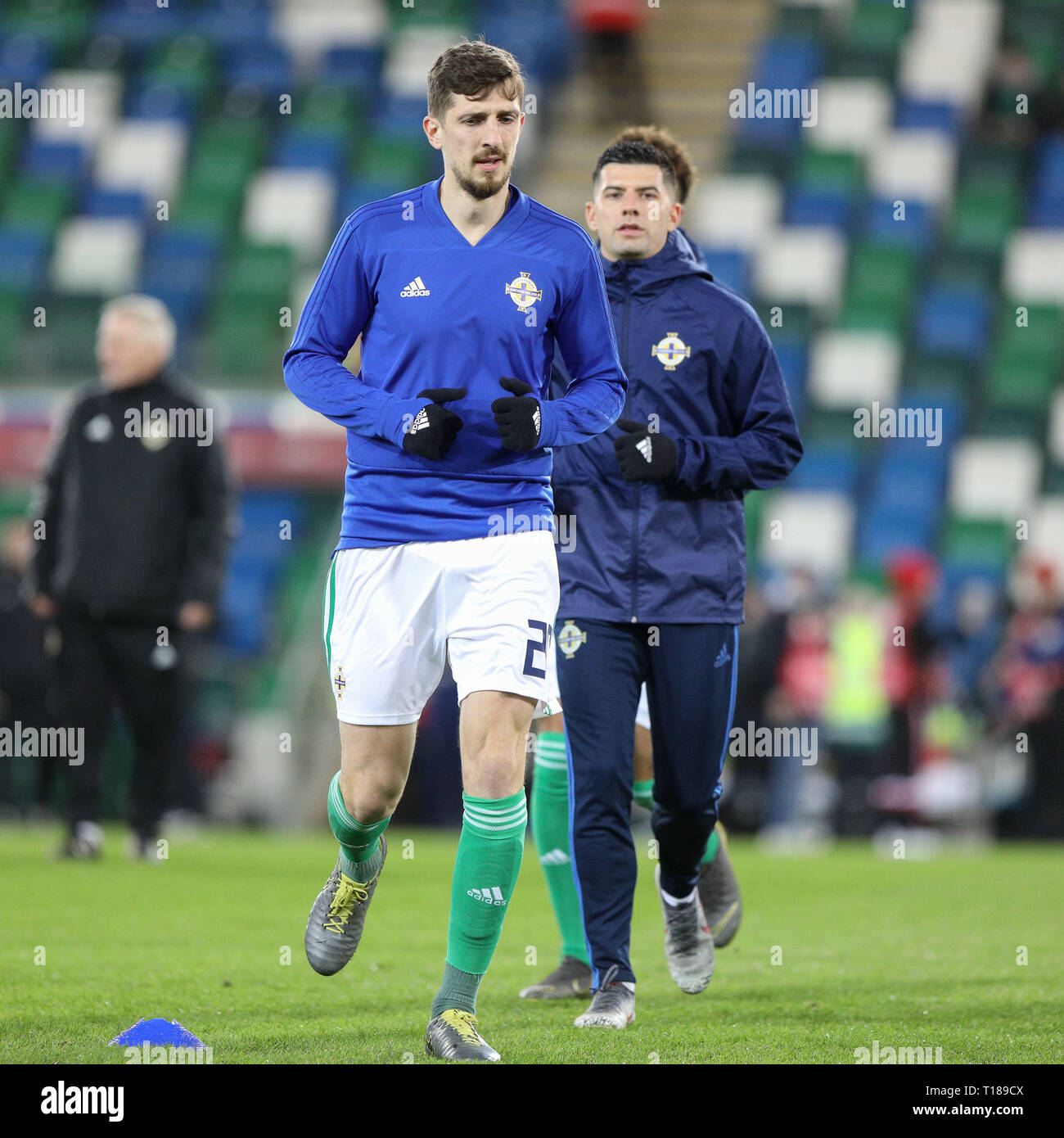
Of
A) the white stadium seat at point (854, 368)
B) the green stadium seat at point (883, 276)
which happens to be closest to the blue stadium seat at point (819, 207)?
the green stadium seat at point (883, 276)

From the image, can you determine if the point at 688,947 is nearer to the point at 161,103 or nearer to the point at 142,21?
the point at 161,103

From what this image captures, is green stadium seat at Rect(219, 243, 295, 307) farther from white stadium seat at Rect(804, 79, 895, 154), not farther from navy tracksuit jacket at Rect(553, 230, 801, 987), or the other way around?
navy tracksuit jacket at Rect(553, 230, 801, 987)

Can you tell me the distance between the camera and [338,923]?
4.93 meters

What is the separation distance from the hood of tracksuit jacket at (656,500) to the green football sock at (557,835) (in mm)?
680

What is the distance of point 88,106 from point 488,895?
19.8 metres

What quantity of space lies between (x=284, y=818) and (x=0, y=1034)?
9763 mm

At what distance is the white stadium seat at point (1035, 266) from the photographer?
1873 cm

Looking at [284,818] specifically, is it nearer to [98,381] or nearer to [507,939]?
[98,381]

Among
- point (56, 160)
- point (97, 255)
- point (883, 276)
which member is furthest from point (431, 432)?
point (56, 160)

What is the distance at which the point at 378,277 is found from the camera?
4602mm

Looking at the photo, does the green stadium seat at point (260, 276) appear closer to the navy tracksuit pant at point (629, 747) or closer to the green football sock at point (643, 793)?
the green football sock at point (643, 793)

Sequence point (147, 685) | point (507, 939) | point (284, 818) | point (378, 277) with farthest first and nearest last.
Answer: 1. point (284, 818)
2. point (147, 685)
3. point (507, 939)
4. point (378, 277)

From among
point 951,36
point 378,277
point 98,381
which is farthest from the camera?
point 951,36

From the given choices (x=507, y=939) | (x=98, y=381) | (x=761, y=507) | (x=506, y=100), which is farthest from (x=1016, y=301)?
(x=506, y=100)
